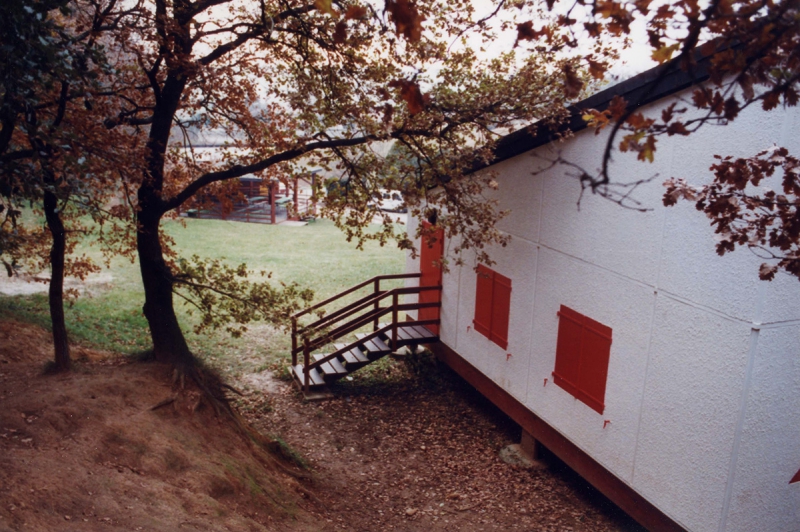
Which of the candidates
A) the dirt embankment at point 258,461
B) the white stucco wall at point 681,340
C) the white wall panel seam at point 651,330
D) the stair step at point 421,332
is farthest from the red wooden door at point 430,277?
the white wall panel seam at point 651,330

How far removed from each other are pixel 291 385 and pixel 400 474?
3977mm

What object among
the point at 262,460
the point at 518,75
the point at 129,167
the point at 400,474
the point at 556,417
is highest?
the point at 518,75

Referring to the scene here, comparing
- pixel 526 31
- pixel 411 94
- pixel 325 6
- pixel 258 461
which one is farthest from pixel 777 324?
pixel 258 461

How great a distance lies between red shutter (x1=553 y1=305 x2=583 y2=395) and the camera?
8.91 meters

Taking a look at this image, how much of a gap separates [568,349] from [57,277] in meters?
7.30

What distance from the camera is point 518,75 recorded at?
897 centimetres

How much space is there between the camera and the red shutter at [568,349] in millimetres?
8906

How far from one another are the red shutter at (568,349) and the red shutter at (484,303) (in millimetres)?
1983

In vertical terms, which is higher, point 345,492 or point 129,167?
point 129,167

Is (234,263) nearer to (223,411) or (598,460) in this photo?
(223,411)

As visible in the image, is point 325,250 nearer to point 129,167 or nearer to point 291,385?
point 291,385

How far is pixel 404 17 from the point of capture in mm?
2740

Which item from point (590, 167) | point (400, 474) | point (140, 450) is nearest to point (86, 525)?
point (140, 450)

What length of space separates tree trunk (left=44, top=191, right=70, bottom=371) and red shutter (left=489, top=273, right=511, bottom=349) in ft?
22.5
